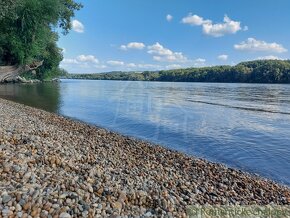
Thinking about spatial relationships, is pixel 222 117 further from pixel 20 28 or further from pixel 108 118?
pixel 20 28

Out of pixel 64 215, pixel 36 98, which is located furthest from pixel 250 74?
pixel 64 215

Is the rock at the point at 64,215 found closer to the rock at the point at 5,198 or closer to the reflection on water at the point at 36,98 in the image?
the rock at the point at 5,198

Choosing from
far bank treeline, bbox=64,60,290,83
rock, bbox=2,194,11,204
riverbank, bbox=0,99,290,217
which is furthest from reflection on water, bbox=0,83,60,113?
far bank treeline, bbox=64,60,290,83

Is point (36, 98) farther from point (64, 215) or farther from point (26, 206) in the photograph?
point (64, 215)

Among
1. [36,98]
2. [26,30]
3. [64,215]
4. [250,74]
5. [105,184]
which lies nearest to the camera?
[64,215]

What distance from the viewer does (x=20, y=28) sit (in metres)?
31.9

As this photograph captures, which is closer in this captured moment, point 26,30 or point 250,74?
point 26,30

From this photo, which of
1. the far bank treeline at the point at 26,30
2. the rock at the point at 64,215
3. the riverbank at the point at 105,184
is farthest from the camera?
the far bank treeline at the point at 26,30

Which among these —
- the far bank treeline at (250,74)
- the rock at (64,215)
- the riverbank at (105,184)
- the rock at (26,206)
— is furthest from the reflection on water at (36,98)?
the far bank treeline at (250,74)

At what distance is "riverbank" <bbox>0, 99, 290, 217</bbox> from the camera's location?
5.64 metres

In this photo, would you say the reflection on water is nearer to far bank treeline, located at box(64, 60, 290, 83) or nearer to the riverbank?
the riverbank

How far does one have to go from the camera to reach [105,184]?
7.04 meters

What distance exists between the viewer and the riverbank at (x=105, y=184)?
18.5ft

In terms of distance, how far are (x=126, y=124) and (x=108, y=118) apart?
3.81 metres
